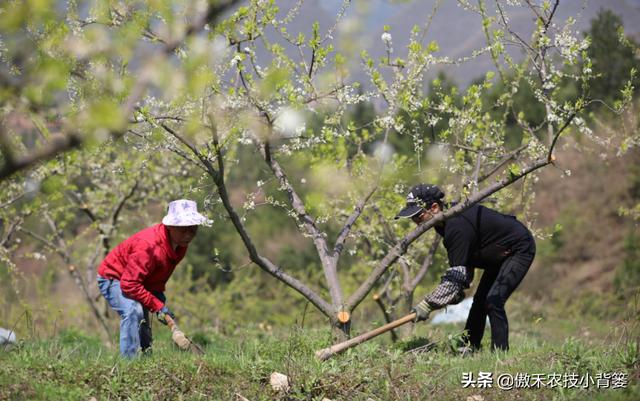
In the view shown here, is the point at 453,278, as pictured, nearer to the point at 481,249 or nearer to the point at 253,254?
the point at 481,249

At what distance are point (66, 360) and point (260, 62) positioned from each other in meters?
3.07

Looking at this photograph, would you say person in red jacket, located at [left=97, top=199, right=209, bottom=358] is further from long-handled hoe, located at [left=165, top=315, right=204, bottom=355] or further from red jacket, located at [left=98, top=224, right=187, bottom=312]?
long-handled hoe, located at [left=165, top=315, right=204, bottom=355]

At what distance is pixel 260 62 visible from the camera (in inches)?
256

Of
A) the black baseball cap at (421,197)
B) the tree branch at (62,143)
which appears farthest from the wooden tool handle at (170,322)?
the tree branch at (62,143)

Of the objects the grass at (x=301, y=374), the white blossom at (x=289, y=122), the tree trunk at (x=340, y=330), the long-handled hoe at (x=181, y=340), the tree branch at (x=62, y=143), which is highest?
the white blossom at (x=289, y=122)

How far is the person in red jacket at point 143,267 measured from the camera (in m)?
5.47

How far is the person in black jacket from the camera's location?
563 cm

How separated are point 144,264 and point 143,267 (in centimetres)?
2

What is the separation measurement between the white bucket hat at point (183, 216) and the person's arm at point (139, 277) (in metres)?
0.28

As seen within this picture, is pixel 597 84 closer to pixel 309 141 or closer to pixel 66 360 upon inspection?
pixel 309 141

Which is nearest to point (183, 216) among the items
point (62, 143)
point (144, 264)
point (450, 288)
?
point (144, 264)

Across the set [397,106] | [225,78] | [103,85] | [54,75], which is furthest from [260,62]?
[54,75]

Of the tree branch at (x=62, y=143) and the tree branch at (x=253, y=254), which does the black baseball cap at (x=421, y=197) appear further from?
the tree branch at (x=62, y=143)

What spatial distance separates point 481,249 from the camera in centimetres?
596
